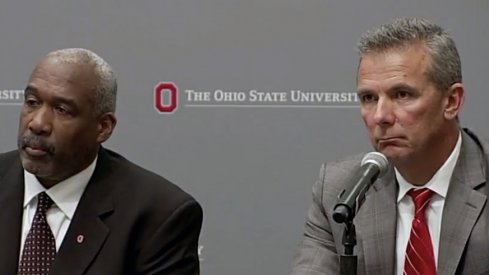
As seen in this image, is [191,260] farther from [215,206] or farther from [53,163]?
[215,206]

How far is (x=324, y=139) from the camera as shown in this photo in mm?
2836

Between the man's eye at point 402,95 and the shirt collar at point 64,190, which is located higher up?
the man's eye at point 402,95

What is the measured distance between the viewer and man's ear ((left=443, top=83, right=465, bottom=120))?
74.2 inches

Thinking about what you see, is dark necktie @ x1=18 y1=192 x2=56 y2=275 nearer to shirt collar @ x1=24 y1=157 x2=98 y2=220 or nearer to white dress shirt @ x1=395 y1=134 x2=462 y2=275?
shirt collar @ x1=24 y1=157 x2=98 y2=220

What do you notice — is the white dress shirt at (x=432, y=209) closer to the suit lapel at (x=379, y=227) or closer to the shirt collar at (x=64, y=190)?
the suit lapel at (x=379, y=227)

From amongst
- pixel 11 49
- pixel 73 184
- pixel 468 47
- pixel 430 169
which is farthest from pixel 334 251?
pixel 11 49

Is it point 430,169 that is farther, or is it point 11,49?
point 11,49

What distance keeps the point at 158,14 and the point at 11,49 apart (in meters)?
0.51

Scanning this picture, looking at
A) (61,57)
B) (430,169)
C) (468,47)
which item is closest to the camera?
(430,169)

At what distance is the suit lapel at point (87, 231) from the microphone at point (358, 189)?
730mm

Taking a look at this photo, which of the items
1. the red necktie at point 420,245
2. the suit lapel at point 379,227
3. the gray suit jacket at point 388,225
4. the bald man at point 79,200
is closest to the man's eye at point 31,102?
the bald man at point 79,200

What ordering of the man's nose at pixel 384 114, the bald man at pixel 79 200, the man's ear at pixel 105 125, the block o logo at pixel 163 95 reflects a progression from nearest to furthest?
the man's nose at pixel 384 114
the bald man at pixel 79 200
the man's ear at pixel 105 125
the block o logo at pixel 163 95

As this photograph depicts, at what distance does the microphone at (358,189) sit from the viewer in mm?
1511

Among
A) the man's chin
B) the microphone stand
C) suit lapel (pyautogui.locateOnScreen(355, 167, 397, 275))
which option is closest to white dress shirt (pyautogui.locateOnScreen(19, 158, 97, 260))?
the man's chin
